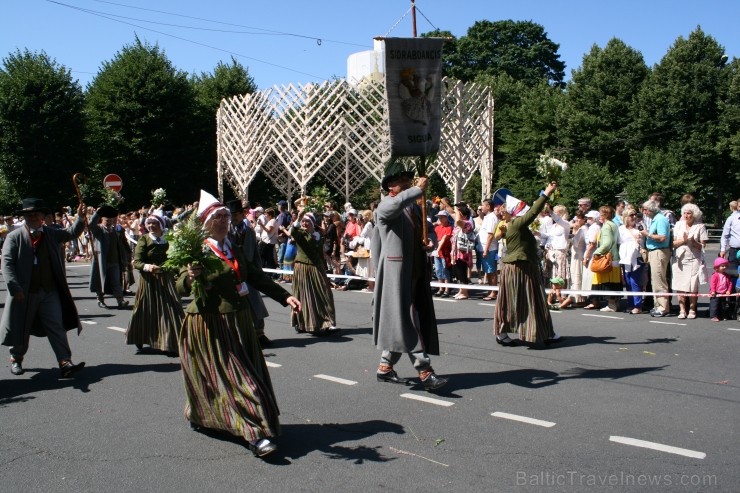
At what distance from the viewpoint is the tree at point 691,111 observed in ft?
118

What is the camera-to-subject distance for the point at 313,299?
33.2 ft

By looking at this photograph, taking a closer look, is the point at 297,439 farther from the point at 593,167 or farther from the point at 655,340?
the point at 593,167

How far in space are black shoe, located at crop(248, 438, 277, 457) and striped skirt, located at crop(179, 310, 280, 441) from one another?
0.06 meters

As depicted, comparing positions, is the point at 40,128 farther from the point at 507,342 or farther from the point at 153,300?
the point at 507,342

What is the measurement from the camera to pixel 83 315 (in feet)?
41.2

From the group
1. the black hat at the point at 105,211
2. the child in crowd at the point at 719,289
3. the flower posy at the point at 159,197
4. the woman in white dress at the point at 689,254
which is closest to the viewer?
the black hat at the point at 105,211

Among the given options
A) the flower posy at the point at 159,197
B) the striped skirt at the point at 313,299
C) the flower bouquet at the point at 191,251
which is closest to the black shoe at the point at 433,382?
the flower bouquet at the point at 191,251

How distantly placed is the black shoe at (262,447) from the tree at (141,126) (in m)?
34.1

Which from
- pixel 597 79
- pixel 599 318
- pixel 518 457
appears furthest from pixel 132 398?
pixel 597 79

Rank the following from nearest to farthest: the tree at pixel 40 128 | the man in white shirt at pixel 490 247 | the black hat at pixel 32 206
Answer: the black hat at pixel 32 206
the man in white shirt at pixel 490 247
the tree at pixel 40 128

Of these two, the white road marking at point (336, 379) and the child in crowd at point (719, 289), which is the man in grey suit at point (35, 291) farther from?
the child in crowd at point (719, 289)

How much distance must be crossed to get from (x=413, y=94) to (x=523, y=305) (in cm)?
322

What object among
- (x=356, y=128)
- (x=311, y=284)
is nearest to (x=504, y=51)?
(x=356, y=128)

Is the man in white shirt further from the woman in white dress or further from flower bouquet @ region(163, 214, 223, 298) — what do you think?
flower bouquet @ region(163, 214, 223, 298)
